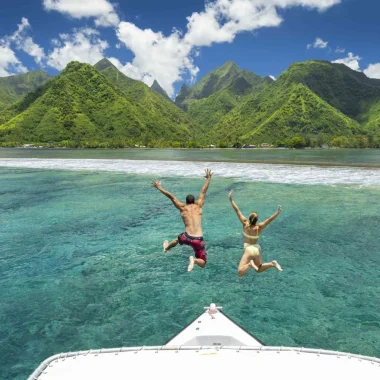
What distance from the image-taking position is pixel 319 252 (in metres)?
16.4

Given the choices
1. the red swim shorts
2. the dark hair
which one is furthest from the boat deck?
the red swim shorts

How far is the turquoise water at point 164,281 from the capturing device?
31.8 feet

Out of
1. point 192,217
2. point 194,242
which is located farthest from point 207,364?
point 192,217

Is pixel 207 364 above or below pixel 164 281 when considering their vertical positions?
above

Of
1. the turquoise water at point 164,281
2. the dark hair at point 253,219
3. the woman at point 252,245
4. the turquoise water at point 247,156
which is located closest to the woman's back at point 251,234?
the woman at point 252,245

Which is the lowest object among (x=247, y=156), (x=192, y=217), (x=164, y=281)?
(x=164, y=281)

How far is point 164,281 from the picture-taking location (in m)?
13.2

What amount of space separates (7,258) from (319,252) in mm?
15253

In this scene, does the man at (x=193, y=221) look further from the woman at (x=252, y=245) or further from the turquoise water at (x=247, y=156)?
the turquoise water at (x=247, y=156)

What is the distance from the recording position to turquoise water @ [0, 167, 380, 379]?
968cm

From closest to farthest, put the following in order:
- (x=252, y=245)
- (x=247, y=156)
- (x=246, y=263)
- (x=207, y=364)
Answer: (x=207, y=364), (x=252, y=245), (x=246, y=263), (x=247, y=156)

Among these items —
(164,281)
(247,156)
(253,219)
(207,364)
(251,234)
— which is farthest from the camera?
(247,156)

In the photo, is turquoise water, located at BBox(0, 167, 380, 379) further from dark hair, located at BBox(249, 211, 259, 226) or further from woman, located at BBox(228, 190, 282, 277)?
dark hair, located at BBox(249, 211, 259, 226)

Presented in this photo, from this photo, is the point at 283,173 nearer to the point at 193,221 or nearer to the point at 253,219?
the point at 253,219
